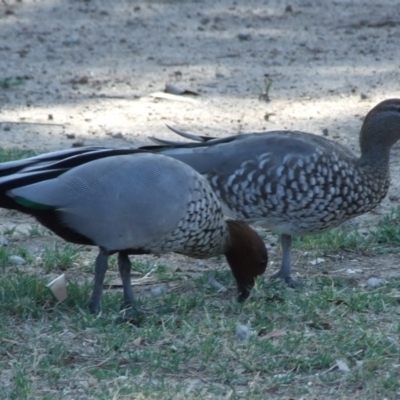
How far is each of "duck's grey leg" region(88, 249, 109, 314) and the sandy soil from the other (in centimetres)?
175

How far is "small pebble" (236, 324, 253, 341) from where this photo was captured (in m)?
4.92

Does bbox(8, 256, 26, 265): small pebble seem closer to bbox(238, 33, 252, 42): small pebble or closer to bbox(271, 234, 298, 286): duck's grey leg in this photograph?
bbox(271, 234, 298, 286): duck's grey leg

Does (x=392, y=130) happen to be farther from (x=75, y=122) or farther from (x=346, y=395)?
(x=75, y=122)

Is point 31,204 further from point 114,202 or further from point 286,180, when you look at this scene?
point 286,180

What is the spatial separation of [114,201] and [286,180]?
46.1 inches

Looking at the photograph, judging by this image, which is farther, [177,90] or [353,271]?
→ [177,90]

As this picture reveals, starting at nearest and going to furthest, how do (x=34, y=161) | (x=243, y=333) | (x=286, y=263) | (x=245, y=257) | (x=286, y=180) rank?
(x=243, y=333), (x=34, y=161), (x=245, y=257), (x=286, y=180), (x=286, y=263)

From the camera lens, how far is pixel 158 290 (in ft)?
19.0

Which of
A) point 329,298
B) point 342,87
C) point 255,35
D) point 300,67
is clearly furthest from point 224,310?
point 255,35

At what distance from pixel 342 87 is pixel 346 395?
6250 mm

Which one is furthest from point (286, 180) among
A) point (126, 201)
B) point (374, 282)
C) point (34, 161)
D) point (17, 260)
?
point (17, 260)

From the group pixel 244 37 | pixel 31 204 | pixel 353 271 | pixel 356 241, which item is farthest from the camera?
pixel 244 37

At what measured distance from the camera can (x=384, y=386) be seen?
14.4ft

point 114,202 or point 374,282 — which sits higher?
point 114,202
